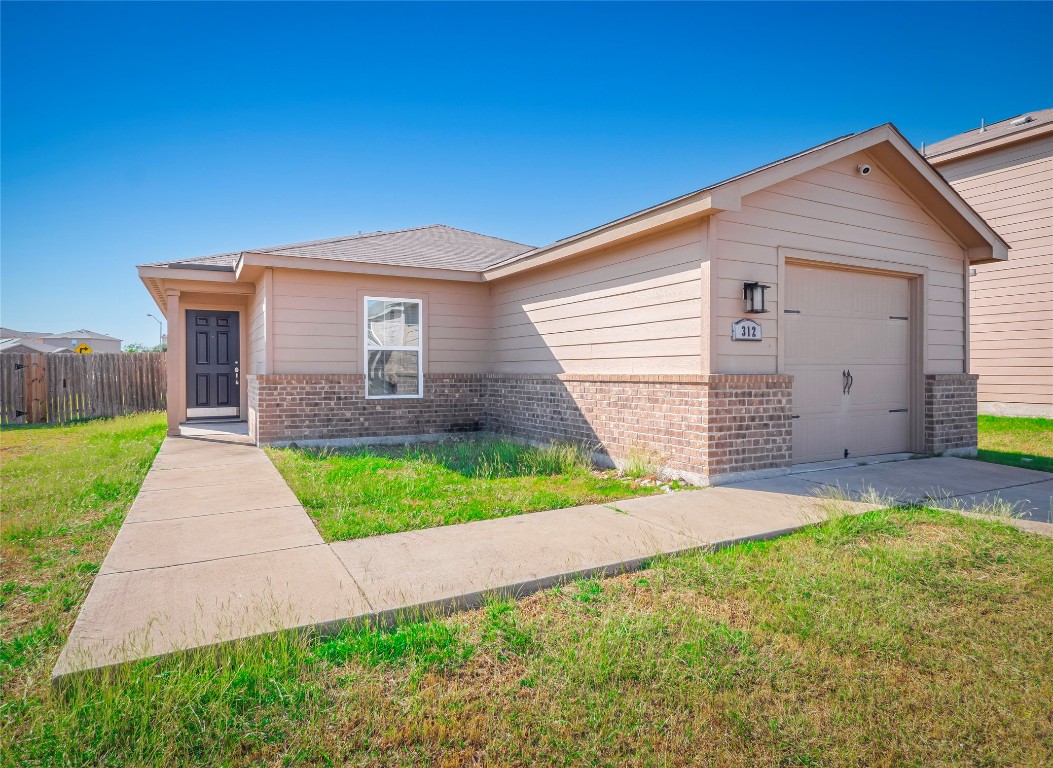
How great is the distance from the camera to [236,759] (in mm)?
1949

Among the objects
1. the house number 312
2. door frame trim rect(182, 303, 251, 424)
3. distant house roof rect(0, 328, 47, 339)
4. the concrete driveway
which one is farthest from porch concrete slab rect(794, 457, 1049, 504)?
distant house roof rect(0, 328, 47, 339)

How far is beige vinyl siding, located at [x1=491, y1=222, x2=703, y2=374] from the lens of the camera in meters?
6.27

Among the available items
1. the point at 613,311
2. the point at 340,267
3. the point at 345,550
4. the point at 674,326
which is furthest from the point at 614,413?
the point at 340,267

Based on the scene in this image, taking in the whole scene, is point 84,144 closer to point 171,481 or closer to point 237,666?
point 171,481

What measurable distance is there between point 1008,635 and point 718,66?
1035cm

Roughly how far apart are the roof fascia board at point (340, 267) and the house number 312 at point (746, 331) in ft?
16.8

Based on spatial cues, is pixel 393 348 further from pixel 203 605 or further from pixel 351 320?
pixel 203 605

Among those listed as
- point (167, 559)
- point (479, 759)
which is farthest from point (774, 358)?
point (167, 559)

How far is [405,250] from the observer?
34.9 feet

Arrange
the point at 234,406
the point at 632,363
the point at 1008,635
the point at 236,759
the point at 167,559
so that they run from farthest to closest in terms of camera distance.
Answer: the point at 234,406 < the point at 632,363 < the point at 167,559 < the point at 1008,635 < the point at 236,759

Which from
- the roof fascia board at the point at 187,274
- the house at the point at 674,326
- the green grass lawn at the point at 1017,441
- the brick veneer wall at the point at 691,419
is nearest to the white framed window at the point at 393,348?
the house at the point at 674,326

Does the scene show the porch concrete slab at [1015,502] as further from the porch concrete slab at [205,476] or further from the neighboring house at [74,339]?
the neighboring house at [74,339]

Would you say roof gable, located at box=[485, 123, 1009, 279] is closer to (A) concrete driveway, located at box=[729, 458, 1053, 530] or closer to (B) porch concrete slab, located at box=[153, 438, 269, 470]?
(A) concrete driveway, located at box=[729, 458, 1053, 530]

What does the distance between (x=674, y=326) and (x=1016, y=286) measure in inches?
377
